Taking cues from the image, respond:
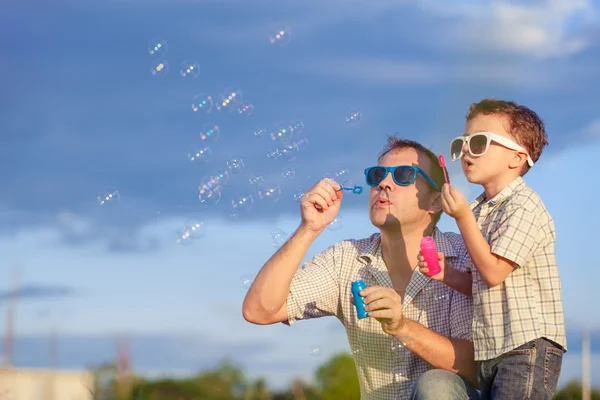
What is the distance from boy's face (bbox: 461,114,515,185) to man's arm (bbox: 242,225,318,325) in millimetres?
875

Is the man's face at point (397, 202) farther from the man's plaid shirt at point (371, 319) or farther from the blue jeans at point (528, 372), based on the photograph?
the blue jeans at point (528, 372)

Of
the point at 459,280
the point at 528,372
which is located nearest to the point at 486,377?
the point at 528,372

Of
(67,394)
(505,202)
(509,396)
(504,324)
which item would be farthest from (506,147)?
(67,394)

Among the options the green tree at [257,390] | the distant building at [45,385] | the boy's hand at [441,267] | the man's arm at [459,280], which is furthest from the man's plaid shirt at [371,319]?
the distant building at [45,385]

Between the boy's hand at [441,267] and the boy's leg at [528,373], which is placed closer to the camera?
the boy's leg at [528,373]

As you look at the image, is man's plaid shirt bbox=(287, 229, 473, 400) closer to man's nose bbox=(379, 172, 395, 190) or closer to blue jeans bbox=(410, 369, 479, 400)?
man's nose bbox=(379, 172, 395, 190)

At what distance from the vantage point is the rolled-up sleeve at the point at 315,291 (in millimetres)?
4824

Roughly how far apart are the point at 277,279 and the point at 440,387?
44.5 inches

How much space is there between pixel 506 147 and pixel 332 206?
0.94 m

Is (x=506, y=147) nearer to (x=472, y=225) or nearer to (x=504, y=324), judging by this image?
(x=472, y=225)

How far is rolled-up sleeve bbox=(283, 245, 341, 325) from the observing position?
4.82 meters

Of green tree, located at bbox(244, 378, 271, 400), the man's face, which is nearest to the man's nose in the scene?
the man's face

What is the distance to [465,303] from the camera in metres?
4.44

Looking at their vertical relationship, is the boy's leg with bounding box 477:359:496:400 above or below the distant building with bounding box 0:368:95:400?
below
